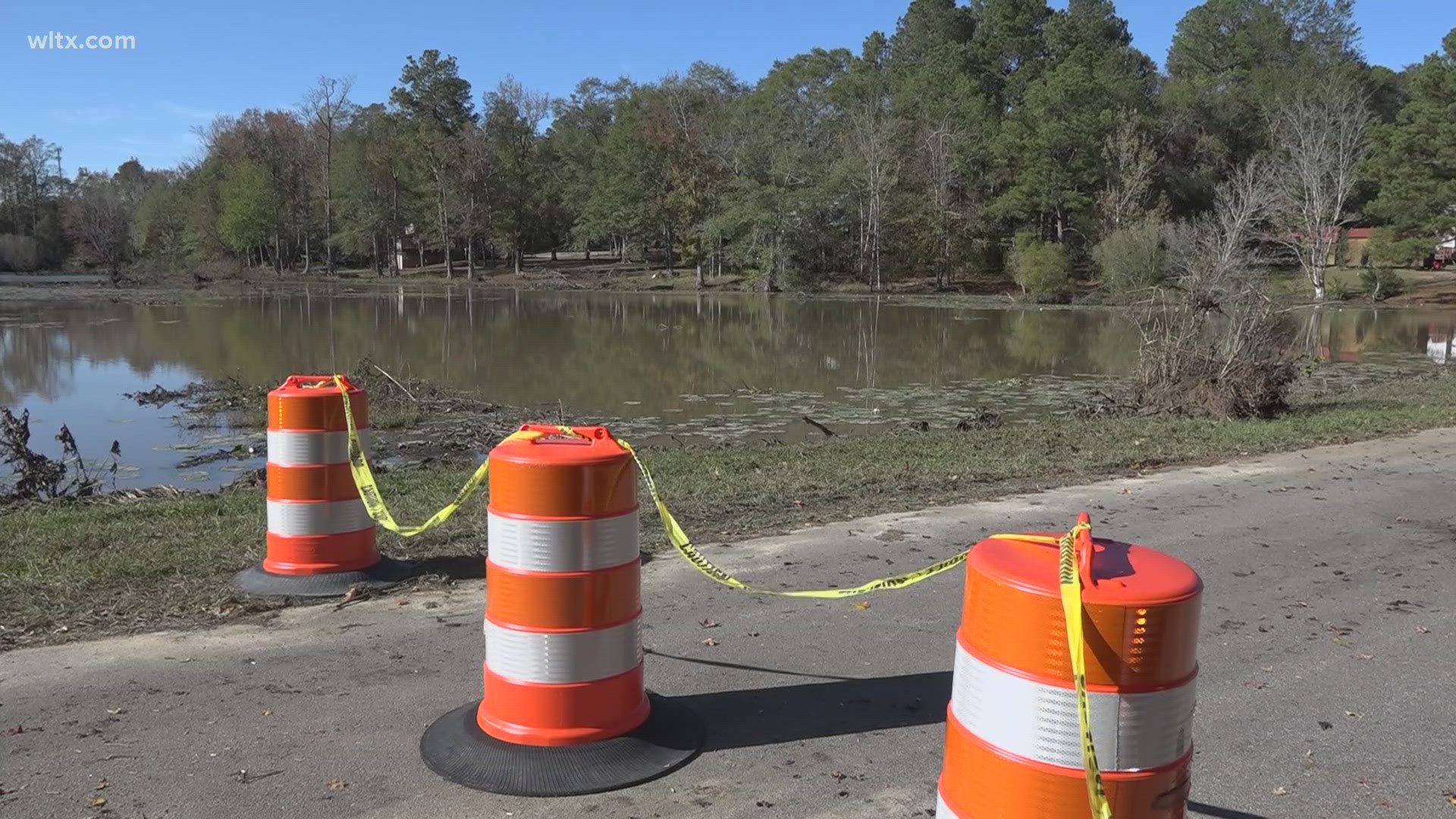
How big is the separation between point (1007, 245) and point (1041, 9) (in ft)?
103

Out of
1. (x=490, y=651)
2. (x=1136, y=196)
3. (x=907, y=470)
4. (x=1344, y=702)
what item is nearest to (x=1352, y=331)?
(x=1136, y=196)

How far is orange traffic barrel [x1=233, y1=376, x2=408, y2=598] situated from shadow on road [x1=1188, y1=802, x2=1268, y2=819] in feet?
15.6

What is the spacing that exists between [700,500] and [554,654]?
17.6 feet

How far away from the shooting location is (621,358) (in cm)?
2714

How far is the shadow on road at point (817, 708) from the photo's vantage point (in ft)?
15.6

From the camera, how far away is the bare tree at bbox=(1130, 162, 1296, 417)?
595 inches

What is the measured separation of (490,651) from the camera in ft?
14.8

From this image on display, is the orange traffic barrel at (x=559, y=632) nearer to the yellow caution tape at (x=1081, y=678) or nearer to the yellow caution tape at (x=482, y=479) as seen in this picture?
the yellow caution tape at (x=482, y=479)

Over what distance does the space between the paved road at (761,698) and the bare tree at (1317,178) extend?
56.4m

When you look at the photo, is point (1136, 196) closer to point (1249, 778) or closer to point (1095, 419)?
point (1095, 419)

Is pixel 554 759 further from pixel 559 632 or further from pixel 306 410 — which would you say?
pixel 306 410

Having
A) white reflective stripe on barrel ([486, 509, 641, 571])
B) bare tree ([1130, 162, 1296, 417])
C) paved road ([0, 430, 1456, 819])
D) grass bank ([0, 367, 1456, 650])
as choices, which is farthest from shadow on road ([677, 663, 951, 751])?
bare tree ([1130, 162, 1296, 417])

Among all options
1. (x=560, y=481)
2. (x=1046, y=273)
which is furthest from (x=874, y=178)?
(x=560, y=481)

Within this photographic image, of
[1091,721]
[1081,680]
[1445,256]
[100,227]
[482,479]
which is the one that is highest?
[100,227]
